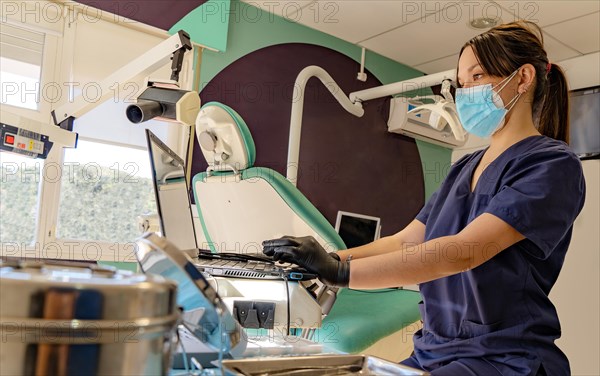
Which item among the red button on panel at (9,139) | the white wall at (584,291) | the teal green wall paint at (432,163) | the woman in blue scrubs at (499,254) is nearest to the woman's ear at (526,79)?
the woman in blue scrubs at (499,254)

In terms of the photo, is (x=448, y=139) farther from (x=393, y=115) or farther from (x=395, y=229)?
(x=395, y=229)

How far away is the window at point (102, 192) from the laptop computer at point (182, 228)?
1.54 metres

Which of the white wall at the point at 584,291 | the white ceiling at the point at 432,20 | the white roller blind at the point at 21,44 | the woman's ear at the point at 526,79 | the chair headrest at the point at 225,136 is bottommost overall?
the white wall at the point at 584,291

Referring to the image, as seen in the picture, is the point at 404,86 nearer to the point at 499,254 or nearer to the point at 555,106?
the point at 555,106

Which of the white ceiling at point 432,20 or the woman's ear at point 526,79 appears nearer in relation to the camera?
the woman's ear at point 526,79

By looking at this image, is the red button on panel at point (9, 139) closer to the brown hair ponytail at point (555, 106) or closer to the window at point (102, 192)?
the window at point (102, 192)

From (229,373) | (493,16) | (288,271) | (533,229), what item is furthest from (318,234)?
(493,16)

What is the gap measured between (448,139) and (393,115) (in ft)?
2.17

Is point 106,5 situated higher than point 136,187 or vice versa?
point 106,5

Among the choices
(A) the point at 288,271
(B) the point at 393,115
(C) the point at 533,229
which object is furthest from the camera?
(B) the point at 393,115

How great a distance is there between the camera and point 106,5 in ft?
10.7

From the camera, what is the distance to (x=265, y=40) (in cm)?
397

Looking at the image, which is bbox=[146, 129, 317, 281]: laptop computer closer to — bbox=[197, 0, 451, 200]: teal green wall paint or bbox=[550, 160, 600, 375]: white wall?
bbox=[197, 0, 451, 200]: teal green wall paint

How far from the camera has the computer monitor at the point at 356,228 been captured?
433 cm
